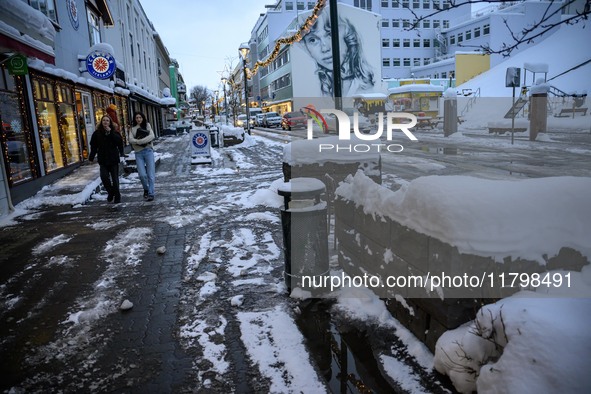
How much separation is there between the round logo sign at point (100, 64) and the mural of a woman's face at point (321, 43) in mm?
50207

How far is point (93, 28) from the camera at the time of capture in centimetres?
1892

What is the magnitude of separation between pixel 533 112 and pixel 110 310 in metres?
21.5

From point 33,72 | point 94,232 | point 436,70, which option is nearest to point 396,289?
point 94,232

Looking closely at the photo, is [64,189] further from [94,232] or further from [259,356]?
[259,356]

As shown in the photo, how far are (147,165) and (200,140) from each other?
22.7ft

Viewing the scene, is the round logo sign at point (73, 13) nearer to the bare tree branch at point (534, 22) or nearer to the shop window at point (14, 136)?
the shop window at point (14, 136)

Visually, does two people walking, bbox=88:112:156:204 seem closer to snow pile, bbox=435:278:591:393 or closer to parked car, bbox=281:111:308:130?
snow pile, bbox=435:278:591:393

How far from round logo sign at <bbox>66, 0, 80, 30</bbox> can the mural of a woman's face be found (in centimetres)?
4935

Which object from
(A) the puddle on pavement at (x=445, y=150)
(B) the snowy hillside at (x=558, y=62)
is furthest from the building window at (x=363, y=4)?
(A) the puddle on pavement at (x=445, y=150)

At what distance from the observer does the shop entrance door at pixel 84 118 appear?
52.5 feet

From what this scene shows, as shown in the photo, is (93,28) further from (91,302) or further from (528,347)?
(528,347)

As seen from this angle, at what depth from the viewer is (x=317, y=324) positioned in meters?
3.91

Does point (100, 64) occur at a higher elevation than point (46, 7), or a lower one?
lower

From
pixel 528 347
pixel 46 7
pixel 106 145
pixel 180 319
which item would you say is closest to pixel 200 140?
pixel 46 7
